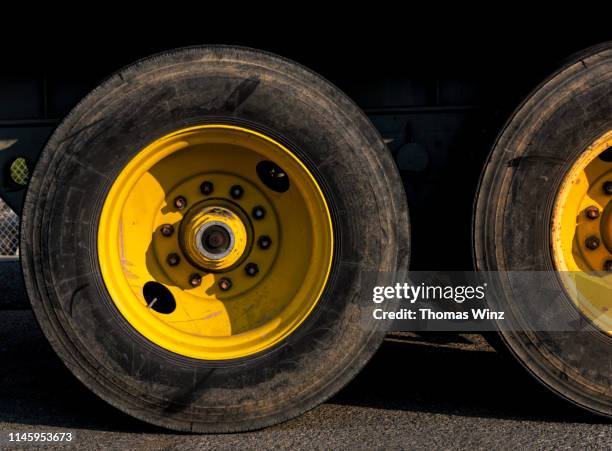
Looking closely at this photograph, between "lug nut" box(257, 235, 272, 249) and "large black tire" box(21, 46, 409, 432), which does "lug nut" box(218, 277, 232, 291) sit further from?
"large black tire" box(21, 46, 409, 432)

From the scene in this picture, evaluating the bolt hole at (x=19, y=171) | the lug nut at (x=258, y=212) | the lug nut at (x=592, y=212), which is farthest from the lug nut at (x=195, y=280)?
the lug nut at (x=592, y=212)

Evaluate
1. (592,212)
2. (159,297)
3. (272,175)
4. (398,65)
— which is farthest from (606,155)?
(159,297)

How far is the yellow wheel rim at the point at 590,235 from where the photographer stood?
2248mm

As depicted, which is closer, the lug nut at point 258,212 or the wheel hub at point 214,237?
the wheel hub at point 214,237

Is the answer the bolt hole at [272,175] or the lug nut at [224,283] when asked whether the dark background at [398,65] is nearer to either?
the bolt hole at [272,175]

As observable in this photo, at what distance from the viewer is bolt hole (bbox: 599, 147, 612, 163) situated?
2.29 m

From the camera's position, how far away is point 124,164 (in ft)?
7.02

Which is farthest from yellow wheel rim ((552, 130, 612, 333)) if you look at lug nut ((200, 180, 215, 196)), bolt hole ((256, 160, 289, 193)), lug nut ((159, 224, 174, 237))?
lug nut ((159, 224, 174, 237))

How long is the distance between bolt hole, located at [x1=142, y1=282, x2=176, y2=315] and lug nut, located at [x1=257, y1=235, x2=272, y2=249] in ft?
1.11

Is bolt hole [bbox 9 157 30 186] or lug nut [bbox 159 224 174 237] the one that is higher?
bolt hole [bbox 9 157 30 186]

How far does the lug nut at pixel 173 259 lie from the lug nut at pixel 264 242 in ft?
0.88

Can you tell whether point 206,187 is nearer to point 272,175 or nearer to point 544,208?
point 272,175

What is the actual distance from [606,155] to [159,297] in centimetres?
155

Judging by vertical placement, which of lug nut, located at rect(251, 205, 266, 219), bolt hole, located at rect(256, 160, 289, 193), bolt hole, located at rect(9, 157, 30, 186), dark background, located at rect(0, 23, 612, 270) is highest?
dark background, located at rect(0, 23, 612, 270)
